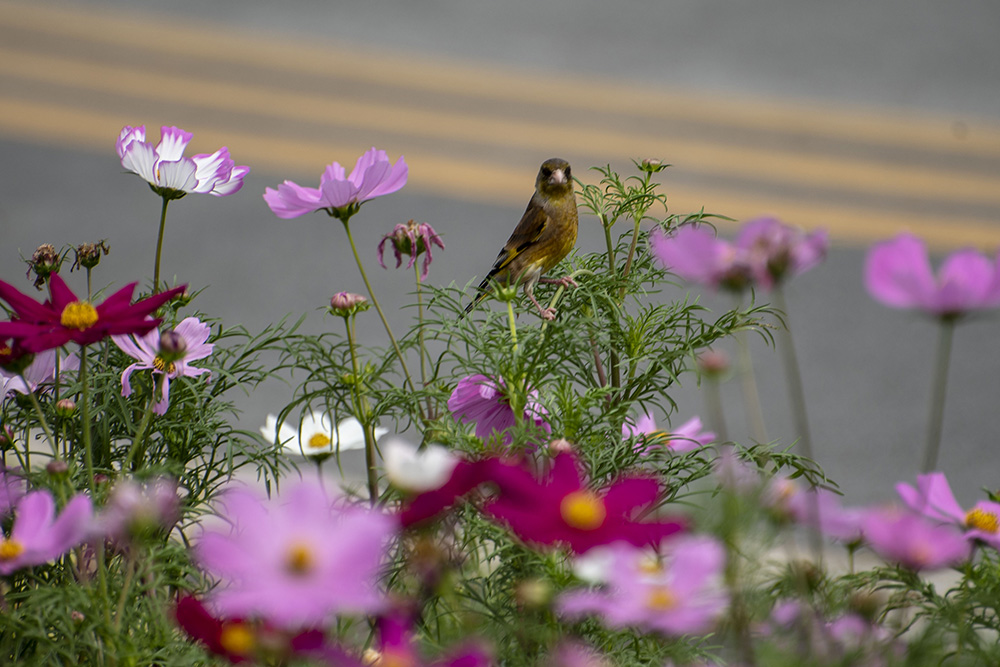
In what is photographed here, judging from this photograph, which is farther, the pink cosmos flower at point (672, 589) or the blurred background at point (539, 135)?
the blurred background at point (539, 135)

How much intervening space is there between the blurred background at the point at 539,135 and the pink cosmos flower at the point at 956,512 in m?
2.31

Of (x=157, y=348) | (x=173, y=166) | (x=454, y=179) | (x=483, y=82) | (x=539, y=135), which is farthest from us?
(x=483, y=82)

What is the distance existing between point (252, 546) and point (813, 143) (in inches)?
185

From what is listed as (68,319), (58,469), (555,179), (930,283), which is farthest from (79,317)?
(555,179)

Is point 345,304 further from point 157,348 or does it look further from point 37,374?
point 37,374

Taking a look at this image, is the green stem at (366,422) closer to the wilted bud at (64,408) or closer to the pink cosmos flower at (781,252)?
the wilted bud at (64,408)

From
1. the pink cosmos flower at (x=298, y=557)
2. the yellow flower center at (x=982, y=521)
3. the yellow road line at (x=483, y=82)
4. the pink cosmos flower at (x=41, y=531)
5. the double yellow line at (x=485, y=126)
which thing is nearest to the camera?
the pink cosmos flower at (x=298, y=557)

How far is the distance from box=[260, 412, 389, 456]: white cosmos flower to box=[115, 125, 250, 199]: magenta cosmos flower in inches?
9.0

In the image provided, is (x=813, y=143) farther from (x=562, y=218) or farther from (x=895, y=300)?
(x=895, y=300)

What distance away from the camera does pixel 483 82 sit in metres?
5.32

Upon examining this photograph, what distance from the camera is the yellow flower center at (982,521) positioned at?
2.38ft

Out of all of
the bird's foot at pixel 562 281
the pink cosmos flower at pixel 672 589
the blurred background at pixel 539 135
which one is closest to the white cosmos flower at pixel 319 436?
the bird's foot at pixel 562 281

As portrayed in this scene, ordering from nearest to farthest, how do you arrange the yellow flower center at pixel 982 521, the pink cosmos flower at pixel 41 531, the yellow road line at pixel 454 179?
the pink cosmos flower at pixel 41 531
the yellow flower center at pixel 982 521
the yellow road line at pixel 454 179

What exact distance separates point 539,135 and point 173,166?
159 inches
